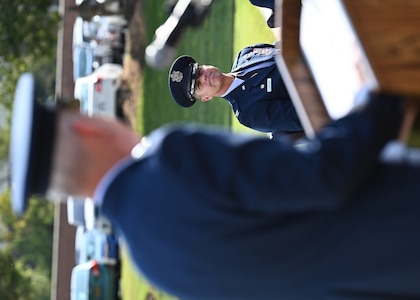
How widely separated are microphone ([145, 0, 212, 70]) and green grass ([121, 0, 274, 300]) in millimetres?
1151

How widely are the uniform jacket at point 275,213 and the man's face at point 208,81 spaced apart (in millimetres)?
2840

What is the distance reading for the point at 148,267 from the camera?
2.34m

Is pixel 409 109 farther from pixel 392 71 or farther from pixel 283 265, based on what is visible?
pixel 283 265

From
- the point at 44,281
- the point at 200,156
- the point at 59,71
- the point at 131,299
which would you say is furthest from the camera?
the point at 44,281

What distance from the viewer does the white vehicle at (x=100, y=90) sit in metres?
14.5

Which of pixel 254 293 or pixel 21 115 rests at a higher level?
pixel 21 115

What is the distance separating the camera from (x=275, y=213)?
2.22 m

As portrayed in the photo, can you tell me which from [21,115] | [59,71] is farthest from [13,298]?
[21,115]

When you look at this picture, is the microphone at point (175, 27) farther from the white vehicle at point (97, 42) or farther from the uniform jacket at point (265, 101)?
the white vehicle at point (97, 42)

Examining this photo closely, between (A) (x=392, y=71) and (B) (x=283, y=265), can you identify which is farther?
(A) (x=392, y=71)

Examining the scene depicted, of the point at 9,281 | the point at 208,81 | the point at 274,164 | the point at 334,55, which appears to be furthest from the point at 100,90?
the point at 274,164

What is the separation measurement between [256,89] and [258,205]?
298cm

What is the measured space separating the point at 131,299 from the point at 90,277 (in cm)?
149

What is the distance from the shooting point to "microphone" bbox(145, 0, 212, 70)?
6148 millimetres
